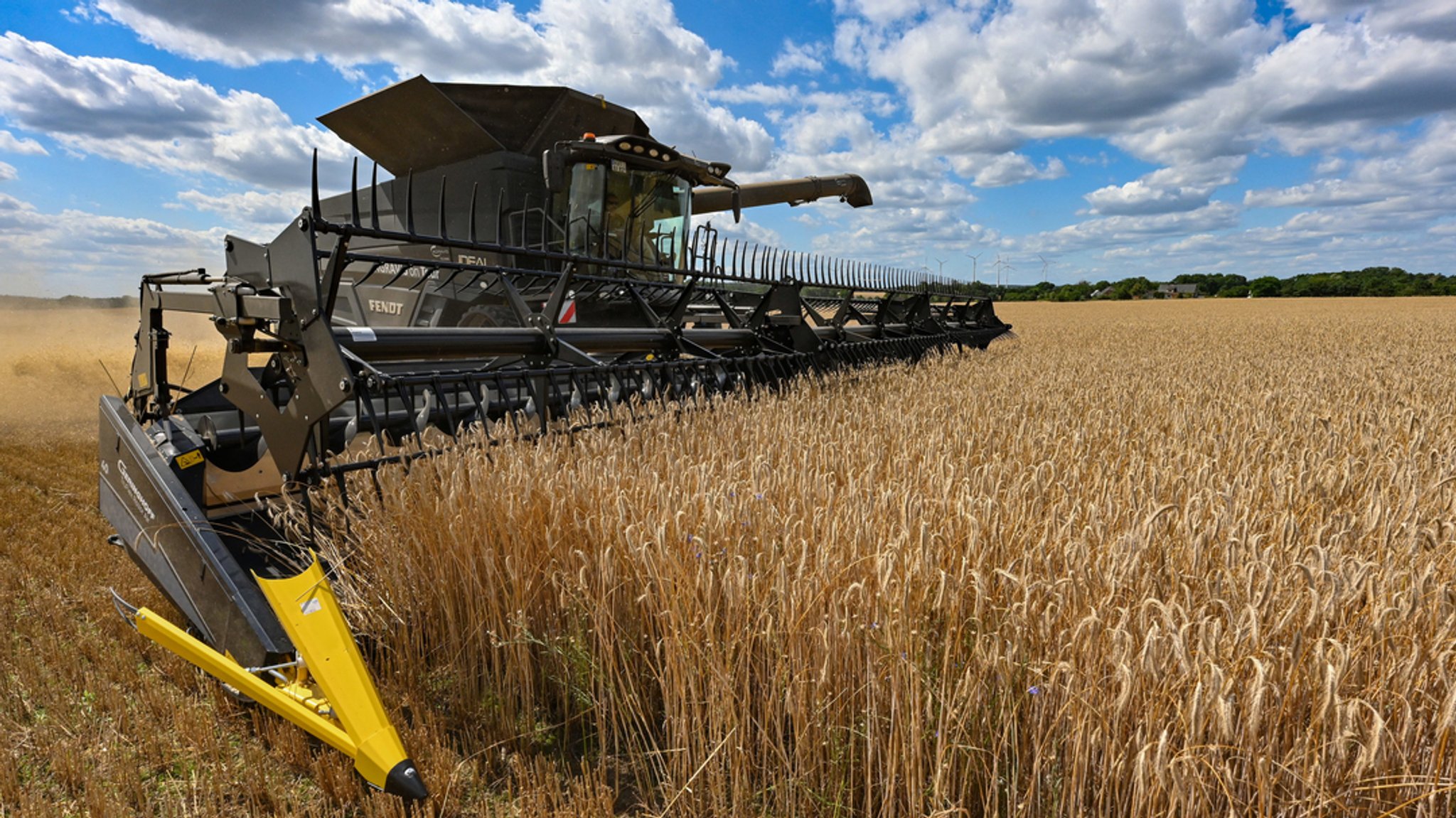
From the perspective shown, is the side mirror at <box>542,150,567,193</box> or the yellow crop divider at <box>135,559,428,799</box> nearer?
the yellow crop divider at <box>135,559,428,799</box>

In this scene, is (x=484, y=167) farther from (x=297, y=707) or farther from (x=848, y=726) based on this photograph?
(x=848, y=726)

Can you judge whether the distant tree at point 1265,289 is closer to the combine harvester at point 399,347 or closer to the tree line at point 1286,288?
the tree line at point 1286,288

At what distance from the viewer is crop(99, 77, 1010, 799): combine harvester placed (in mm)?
2219

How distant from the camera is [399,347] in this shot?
11.0 ft

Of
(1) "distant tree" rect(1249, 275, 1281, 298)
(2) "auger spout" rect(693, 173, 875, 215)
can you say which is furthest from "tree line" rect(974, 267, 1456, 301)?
(2) "auger spout" rect(693, 173, 875, 215)

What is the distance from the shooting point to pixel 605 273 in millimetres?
6117

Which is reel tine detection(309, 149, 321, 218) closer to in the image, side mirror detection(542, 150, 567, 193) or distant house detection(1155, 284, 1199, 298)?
side mirror detection(542, 150, 567, 193)

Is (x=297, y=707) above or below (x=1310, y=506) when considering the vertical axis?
below

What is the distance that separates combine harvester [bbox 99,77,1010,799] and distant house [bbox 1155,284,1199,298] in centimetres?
5596

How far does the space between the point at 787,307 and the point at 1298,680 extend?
4805 millimetres

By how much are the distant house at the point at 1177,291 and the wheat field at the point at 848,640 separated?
60.2 m

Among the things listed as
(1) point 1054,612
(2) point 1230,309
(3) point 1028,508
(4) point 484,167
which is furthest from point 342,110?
(2) point 1230,309

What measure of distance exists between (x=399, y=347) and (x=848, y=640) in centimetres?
255

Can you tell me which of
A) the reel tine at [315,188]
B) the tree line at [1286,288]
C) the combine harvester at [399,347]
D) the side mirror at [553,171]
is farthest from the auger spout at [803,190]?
the tree line at [1286,288]
